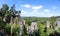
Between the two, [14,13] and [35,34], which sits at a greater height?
[14,13]

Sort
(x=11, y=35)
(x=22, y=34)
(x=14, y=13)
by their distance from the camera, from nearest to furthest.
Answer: (x=22, y=34)
(x=11, y=35)
(x=14, y=13)

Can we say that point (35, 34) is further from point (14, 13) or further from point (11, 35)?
point (14, 13)

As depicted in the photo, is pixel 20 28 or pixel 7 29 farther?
pixel 7 29

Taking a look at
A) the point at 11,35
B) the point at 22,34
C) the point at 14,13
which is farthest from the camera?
the point at 14,13

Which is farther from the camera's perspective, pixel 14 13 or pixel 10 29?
pixel 14 13

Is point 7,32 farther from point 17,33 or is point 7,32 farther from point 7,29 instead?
point 17,33

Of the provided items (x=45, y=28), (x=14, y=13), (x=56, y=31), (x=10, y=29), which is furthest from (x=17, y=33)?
(x=14, y=13)

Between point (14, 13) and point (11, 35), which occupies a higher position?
point (14, 13)

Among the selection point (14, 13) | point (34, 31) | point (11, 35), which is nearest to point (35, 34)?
point (34, 31)
